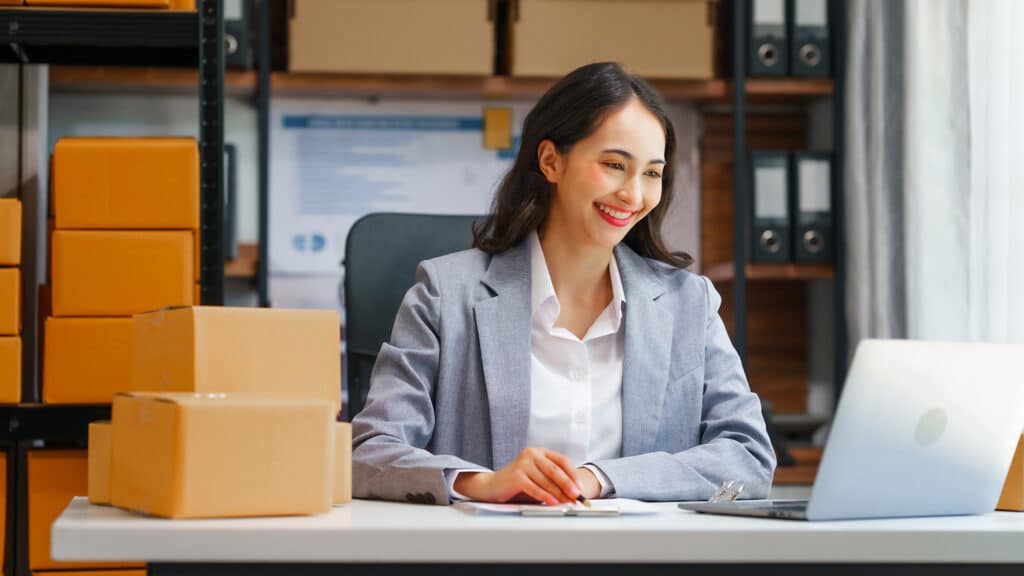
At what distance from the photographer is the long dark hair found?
70.6 inches

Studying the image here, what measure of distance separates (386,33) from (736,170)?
0.94 meters

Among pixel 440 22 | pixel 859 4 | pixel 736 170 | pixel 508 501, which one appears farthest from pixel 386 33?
pixel 508 501

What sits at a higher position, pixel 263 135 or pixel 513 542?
pixel 263 135

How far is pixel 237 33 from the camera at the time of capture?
3.02 meters

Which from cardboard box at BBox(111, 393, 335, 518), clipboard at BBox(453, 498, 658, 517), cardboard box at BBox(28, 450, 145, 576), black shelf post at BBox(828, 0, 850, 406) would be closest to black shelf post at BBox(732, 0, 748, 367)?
black shelf post at BBox(828, 0, 850, 406)

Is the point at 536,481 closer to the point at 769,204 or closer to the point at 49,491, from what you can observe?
the point at 49,491

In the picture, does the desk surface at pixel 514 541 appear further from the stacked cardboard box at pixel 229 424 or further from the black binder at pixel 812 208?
the black binder at pixel 812 208

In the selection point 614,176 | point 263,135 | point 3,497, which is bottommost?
point 3,497

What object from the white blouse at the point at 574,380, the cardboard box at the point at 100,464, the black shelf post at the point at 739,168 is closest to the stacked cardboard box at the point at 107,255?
the white blouse at the point at 574,380

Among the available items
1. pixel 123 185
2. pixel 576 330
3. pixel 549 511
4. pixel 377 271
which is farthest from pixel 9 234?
pixel 549 511

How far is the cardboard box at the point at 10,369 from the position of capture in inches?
79.6

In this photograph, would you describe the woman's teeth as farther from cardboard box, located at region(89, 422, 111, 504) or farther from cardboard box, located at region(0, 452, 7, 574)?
cardboard box, located at region(0, 452, 7, 574)

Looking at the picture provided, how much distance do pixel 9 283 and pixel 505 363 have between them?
871mm

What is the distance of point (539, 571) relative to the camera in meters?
1.02
